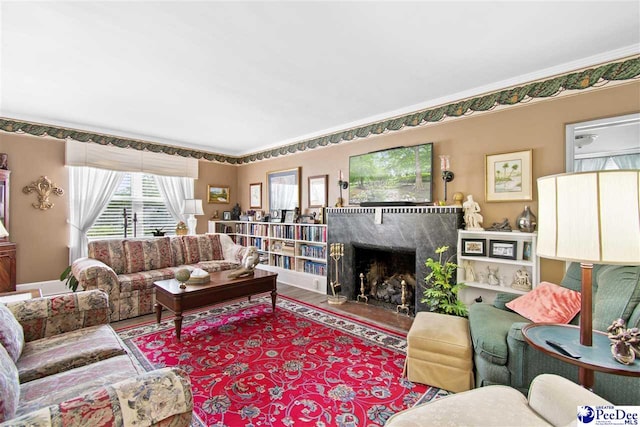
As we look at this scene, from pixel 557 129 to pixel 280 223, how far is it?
3.97m

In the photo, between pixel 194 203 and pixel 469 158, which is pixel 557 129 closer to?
pixel 469 158

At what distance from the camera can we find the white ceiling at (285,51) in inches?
77.6

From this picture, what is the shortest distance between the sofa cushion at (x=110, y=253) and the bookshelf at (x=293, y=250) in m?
2.30

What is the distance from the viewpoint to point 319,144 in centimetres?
494

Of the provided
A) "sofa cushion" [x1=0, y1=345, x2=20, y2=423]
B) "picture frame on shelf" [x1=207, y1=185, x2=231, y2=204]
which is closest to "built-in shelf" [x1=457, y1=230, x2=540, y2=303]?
"sofa cushion" [x1=0, y1=345, x2=20, y2=423]

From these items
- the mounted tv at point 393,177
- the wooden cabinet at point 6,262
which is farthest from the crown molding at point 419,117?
the wooden cabinet at point 6,262

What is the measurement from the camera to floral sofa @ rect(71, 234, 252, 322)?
11.0 feet

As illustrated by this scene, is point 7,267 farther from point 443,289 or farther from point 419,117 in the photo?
point 419,117

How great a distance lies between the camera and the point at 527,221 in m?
2.85

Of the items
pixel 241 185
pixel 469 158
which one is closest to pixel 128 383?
pixel 469 158

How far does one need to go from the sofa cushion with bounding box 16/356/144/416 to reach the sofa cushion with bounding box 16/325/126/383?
81 mm

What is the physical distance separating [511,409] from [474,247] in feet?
7.19

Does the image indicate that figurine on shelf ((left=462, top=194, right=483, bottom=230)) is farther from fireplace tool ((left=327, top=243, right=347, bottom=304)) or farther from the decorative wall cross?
the decorative wall cross

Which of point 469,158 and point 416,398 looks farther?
point 469,158
